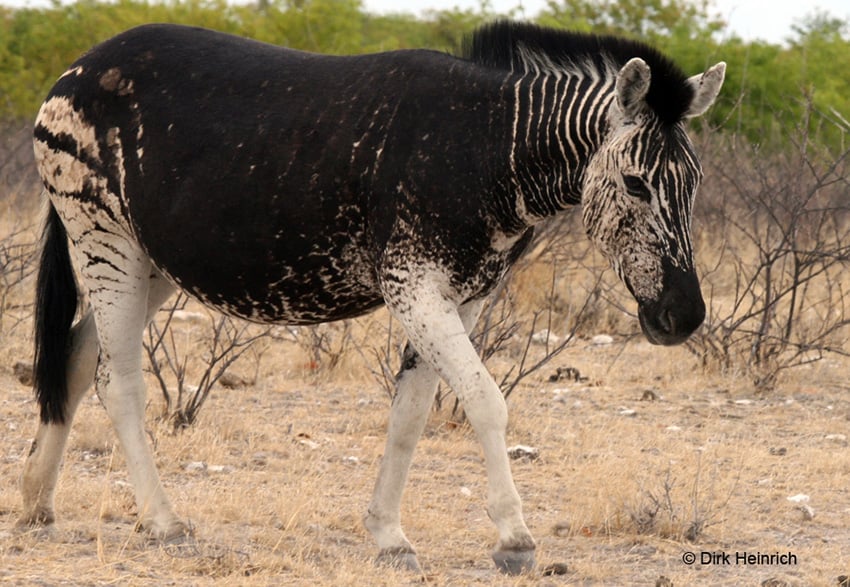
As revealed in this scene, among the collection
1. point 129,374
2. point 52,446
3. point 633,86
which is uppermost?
point 633,86

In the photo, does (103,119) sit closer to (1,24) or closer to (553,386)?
(553,386)

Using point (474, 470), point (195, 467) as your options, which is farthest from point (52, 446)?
point (474, 470)

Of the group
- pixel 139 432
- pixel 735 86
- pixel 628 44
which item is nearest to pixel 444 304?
pixel 628 44

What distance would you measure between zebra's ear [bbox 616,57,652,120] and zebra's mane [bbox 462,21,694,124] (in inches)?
2.4

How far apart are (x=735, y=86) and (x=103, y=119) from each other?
17.9 meters

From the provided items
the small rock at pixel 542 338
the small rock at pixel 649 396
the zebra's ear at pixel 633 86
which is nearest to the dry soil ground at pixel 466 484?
the small rock at pixel 649 396

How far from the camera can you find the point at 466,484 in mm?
6355

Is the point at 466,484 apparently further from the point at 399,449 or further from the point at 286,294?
the point at 286,294

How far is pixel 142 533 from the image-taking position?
508 centimetres

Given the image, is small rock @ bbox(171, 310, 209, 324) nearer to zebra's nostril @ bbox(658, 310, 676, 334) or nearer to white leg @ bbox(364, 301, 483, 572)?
white leg @ bbox(364, 301, 483, 572)

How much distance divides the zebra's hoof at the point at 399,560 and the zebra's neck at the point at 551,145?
1.30m

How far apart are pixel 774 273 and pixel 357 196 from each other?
8.18 meters

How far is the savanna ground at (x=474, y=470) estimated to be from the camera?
487cm

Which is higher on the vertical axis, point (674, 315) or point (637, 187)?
point (637, 187)
